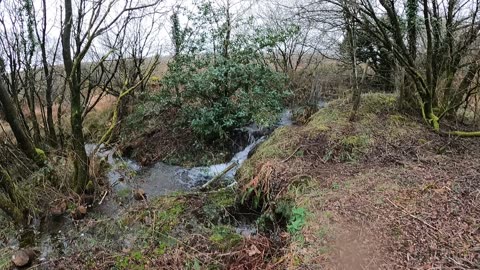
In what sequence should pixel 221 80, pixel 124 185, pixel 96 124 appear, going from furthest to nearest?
pixel 96 124, pixel 221 80, pixel 124 185

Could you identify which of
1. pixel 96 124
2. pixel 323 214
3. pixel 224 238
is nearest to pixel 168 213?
pixel 224 238

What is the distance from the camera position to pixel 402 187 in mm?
4293

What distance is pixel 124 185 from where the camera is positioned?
7.45 meters

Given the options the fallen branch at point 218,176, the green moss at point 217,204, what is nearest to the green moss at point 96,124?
the fallen branch at point 218,176

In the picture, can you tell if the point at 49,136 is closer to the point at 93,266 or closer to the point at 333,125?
the point at 93,266

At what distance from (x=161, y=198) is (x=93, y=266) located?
86.0 inches

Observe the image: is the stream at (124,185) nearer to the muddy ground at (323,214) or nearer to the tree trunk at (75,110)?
the muddy ground at (323,214)

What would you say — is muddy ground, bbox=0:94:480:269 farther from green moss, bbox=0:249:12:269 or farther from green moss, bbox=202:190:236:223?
green moss, bbox=0:249:12:269

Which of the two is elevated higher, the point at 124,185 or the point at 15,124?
the point at 15,124

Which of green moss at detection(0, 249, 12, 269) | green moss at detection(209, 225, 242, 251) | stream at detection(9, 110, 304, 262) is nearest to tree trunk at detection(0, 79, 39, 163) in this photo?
stream at detection(9, 110, 304, 262)

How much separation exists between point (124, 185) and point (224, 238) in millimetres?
3748

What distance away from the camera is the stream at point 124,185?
5.21m

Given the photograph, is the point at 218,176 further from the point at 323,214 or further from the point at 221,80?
the point at 323,214

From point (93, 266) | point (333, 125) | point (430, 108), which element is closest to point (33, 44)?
point (93, 266)
